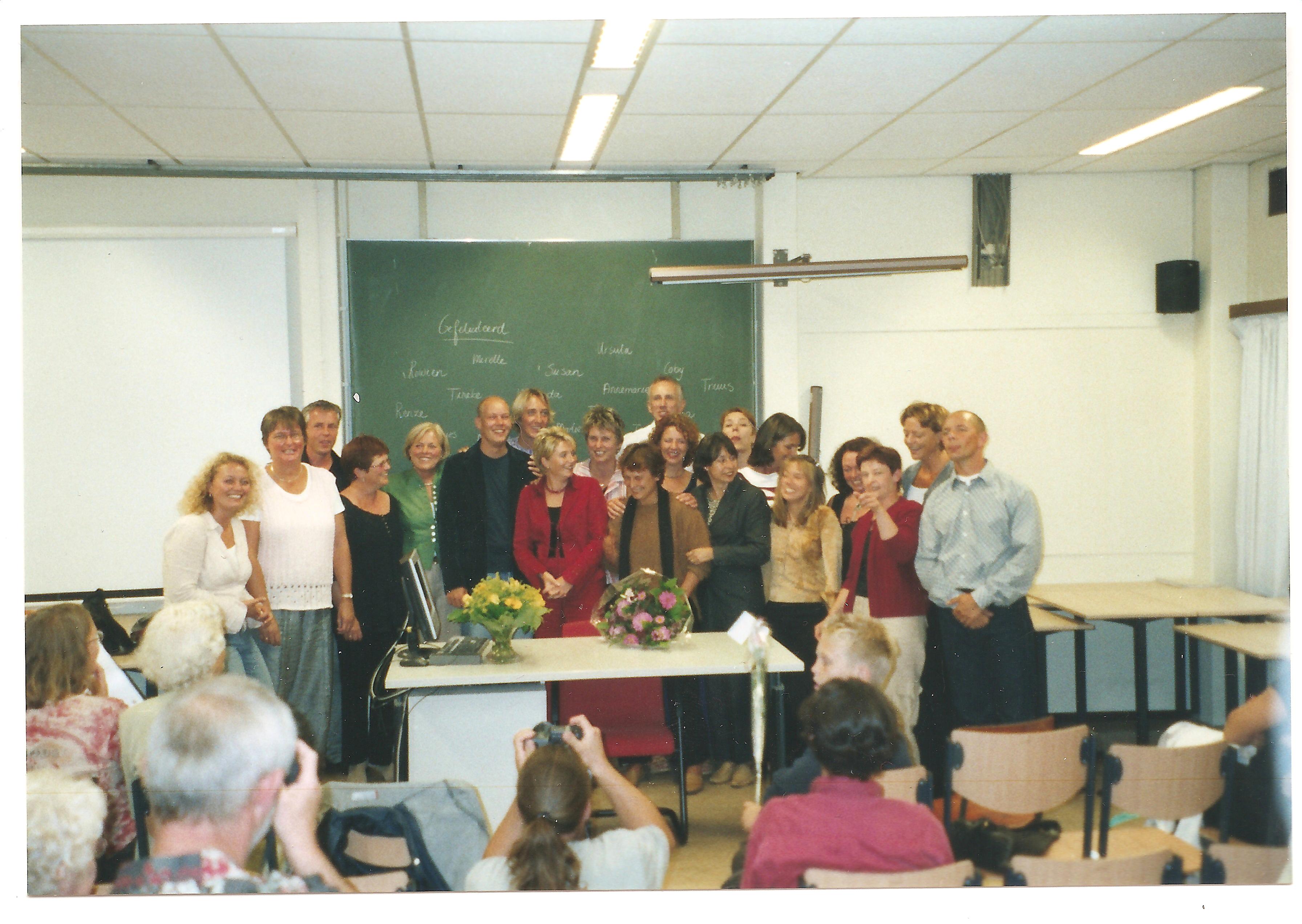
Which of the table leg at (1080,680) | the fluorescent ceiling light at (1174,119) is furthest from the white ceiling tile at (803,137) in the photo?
the table leg at (1080,680)

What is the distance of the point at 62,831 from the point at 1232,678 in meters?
4.43

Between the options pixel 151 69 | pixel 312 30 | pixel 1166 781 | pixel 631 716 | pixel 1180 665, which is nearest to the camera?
pixel 1166 781

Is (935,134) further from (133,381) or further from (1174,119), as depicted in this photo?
(133,381)

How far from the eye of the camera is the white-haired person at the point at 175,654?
2629 millimetres

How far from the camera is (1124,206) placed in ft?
13.6

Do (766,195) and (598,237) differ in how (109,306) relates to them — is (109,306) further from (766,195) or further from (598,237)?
(766,195)

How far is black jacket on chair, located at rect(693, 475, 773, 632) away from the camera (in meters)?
4.02

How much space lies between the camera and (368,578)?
401cm

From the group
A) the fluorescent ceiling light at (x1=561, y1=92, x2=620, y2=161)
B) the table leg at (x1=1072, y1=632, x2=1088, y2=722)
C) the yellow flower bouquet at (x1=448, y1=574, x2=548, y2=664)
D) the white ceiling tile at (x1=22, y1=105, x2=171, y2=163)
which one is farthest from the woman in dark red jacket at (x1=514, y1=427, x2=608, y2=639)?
the table leg at (x1=1072, y1=632, x2=1088, y2=722)

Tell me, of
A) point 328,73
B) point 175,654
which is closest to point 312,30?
point 328,73

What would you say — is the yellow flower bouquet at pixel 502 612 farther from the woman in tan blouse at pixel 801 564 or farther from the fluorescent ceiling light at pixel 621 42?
the fluorescent ceiling light at pixel 621 42

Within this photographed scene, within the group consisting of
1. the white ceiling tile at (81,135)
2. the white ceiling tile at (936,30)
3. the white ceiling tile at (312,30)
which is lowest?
the white ceiling tile at (81,135)

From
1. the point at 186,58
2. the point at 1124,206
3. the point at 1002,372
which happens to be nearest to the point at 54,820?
the point at 186,58

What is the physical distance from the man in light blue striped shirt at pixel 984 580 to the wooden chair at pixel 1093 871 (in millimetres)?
1609
